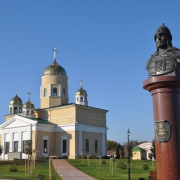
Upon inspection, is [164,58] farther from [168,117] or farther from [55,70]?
[55,70]

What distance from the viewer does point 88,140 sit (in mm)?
46656

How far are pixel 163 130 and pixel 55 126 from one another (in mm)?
39339

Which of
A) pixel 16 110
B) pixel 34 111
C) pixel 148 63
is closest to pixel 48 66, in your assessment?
pixel 34 111

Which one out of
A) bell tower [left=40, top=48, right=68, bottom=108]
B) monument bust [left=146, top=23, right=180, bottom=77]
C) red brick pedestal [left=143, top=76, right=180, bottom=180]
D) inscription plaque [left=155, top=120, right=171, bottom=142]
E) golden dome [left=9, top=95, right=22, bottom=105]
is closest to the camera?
red brick pedestal [left=143, top=76, right=180, bottom=180]

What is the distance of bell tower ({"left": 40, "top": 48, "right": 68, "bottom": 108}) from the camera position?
50.8 m

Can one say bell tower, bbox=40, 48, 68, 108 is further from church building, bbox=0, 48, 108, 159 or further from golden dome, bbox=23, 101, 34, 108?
golden dome, bbox=23, 101, 34, 108

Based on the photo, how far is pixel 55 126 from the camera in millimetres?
47094

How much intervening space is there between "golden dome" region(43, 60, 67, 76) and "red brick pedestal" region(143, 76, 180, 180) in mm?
43276

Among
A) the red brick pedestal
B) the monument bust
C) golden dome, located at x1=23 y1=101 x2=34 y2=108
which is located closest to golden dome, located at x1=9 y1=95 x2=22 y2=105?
golden dome, located at x1=23 y1=101 x2=34 y2=108

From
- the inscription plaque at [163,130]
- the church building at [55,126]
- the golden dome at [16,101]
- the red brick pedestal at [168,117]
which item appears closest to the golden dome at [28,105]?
the church building at [55,126]

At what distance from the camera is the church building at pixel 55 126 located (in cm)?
4469

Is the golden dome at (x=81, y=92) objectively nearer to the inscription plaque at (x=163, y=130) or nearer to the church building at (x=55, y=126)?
the church building at (x=55, y=126)

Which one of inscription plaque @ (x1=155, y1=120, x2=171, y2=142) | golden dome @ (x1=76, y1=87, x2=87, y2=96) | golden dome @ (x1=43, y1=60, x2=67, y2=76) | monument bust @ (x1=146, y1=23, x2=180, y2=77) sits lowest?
inscription plaque @ (x1=155, y1=120, x2=171, y2=142)

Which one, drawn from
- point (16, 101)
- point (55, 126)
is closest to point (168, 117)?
point (55, 126)
